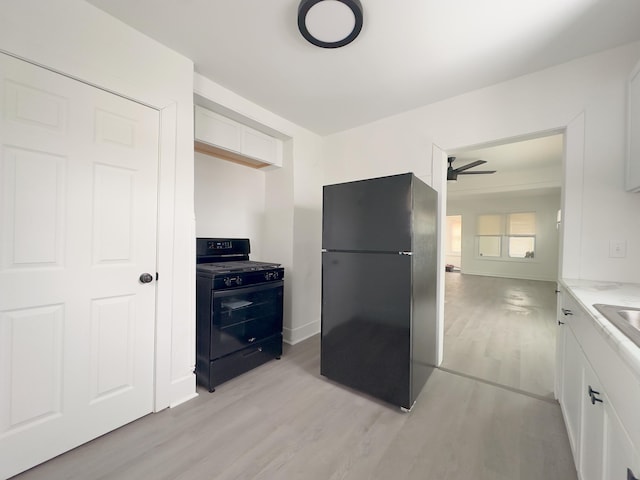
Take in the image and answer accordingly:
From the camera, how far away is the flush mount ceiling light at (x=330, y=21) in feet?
4.72

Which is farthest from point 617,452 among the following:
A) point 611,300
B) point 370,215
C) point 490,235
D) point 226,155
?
point 490,235

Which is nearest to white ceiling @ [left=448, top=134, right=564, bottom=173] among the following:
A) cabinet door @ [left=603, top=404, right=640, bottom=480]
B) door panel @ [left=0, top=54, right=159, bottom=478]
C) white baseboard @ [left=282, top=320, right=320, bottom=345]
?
white baseboard @ [left=282, top=320, right=320, bottom=345]

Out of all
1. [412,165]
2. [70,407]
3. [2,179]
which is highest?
[412,165]

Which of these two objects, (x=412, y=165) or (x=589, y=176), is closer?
(x=589, y=176)

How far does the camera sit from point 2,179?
49.9 inches

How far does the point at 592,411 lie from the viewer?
1.08m

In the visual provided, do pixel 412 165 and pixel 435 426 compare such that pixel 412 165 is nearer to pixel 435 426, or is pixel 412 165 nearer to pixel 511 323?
pixel 435 426

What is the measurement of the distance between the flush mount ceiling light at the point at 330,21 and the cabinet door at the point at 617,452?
2.11 meters

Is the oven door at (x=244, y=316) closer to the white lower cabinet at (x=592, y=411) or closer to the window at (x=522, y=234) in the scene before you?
the white lower cabinet at (x=592, y=411)

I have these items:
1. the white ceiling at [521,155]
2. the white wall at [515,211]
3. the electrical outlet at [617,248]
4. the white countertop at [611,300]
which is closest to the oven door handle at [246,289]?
the white countertop at [611,300]

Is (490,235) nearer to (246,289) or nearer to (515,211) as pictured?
(515,211)

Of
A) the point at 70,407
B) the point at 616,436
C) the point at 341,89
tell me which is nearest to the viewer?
the point at 616,436

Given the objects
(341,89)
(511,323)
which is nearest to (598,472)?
(341,89)

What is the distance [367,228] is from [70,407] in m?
2.14
